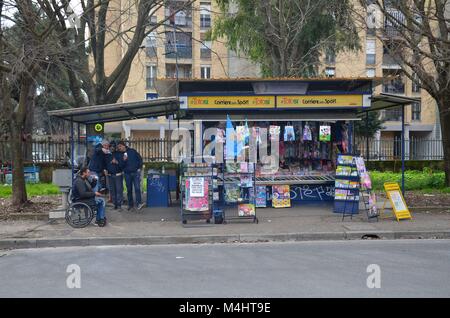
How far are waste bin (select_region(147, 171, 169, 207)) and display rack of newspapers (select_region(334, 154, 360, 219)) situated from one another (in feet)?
15.2

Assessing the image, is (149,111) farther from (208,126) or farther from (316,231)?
(316,231)

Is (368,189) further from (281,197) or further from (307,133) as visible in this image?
(307,133)

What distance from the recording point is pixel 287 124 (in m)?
14.5

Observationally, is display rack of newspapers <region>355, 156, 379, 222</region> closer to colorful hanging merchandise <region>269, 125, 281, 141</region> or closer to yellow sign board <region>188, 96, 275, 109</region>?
colorful hanging merchandise <region>269, 125, 281, 141</region>

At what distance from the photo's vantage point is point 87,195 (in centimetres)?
1168

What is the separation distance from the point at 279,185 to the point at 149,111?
4405mm

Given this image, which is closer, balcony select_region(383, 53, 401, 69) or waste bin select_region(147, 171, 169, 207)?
waste bin select_region(147, 171, 169, 207)

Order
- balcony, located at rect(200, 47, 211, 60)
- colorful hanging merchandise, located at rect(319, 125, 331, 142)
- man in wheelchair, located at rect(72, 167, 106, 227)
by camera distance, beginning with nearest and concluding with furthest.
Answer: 1. man in wheelchair, located at rect(72, 167, 106, 227)
2. colorful hanging merchandise, located at rect(319, 125, 331, 142)
3. balcony, located at rect(200, 47, 211, 60)

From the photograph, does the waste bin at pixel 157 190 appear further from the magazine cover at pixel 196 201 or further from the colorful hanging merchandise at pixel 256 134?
the colorful hanging merchandise at pixel 256 134

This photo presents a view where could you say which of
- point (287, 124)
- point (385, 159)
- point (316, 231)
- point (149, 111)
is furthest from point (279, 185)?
point (385, 159)

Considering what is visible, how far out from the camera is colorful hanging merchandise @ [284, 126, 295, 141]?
47.1 ft

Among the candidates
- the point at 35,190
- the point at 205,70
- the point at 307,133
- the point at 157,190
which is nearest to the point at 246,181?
the point at 307,133

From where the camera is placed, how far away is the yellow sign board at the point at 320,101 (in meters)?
13.6

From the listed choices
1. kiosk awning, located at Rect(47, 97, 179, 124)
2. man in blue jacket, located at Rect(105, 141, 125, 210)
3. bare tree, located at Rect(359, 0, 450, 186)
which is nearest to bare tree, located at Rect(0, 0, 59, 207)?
kiosk awning, located at Rect(47, 97, 179, 124)
